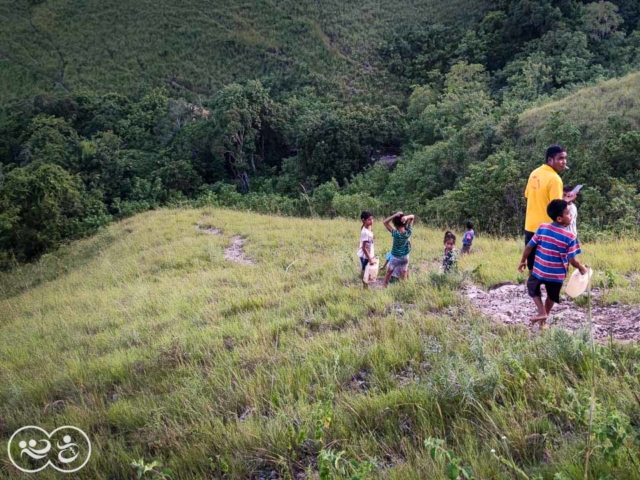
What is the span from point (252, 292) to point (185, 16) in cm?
6419

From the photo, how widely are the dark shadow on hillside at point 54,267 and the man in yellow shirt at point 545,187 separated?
1381cm

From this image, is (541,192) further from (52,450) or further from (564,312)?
(52,450)

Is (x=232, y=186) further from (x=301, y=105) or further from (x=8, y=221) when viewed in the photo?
(x=8, y=221)

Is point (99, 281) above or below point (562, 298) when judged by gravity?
below

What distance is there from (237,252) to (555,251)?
29.6 ft

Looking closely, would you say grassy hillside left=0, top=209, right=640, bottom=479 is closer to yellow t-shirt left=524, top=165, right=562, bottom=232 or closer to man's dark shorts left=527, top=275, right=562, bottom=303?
man's dark shorts left=527, top=275, right=562, bottom=303

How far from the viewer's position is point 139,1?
206 ft

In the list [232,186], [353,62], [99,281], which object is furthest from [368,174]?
[353,62]

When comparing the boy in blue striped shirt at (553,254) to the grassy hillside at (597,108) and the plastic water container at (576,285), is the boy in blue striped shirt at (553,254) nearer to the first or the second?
the plastic water container at (576,285)

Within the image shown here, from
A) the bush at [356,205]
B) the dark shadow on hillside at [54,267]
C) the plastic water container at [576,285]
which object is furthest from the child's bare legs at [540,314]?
the bush at [356,205]

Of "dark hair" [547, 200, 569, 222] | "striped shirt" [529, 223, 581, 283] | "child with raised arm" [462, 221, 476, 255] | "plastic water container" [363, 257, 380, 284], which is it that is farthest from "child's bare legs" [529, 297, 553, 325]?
"child with raised arm" [462, 221, 476, 255]

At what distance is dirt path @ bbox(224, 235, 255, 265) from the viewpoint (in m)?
10.7

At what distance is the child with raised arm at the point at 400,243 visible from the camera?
19.2ft

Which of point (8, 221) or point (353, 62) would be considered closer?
point (8, 221)
